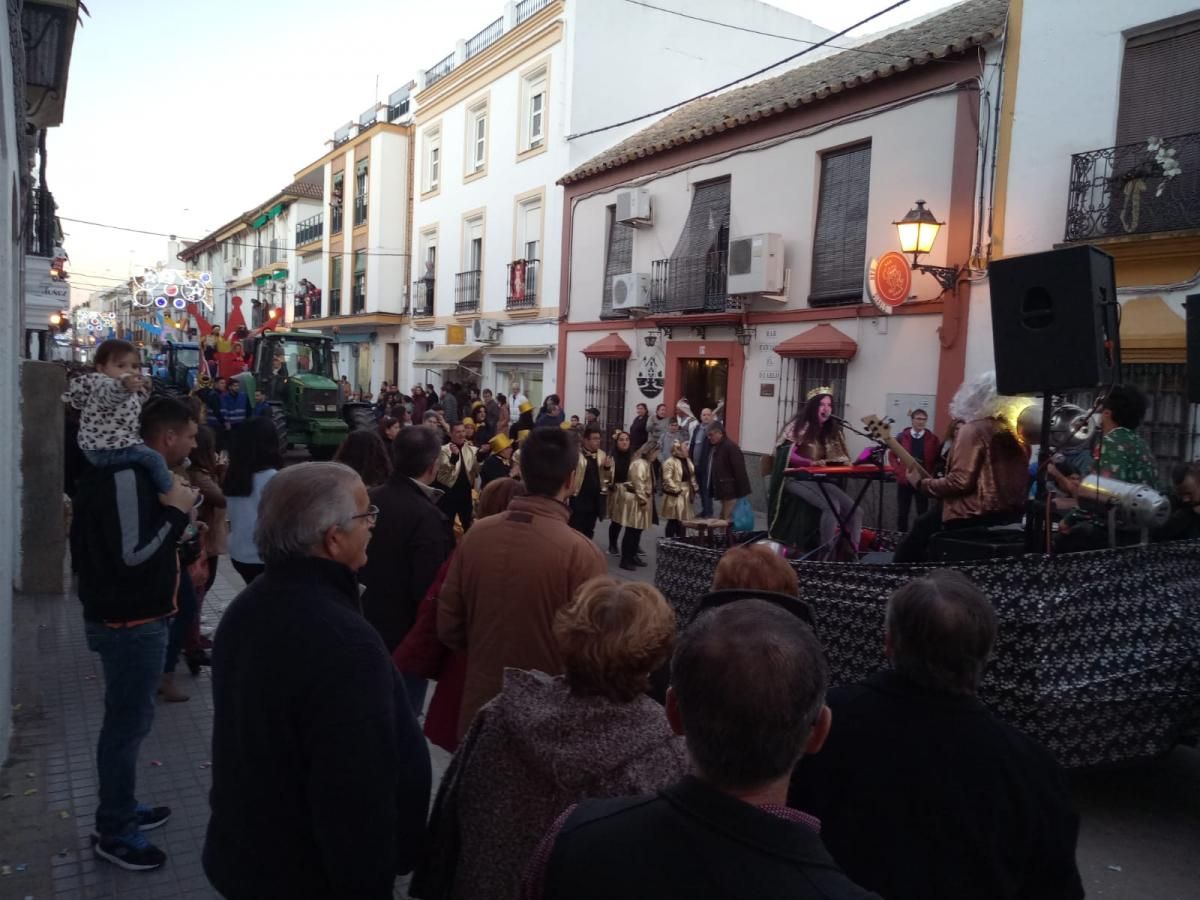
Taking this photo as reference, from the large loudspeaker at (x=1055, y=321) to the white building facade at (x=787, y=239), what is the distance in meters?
6.76

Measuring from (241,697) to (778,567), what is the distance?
1.67 m

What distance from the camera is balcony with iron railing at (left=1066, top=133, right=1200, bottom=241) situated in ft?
29.2

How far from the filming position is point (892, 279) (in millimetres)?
11656

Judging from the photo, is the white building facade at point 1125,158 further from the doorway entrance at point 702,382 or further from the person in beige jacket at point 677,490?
the doorway entrance at point 702,382

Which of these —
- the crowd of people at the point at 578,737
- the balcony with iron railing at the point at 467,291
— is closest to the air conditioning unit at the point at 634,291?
the balcony with iron railing at the point at 467,291

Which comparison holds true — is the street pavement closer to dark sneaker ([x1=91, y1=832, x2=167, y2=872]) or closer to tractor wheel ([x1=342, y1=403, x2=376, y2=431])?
dark sneaker ([x1=91, y1=832, x2=167, y2=872])

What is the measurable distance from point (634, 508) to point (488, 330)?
13812 mm

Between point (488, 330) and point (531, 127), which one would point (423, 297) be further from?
point (531, 127)

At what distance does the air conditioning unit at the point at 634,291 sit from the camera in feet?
54.9

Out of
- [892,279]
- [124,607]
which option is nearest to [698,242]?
[892,279]

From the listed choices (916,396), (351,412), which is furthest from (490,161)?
(916,396)

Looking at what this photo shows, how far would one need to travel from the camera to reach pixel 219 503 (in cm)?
527

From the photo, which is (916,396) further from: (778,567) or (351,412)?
(351,412)

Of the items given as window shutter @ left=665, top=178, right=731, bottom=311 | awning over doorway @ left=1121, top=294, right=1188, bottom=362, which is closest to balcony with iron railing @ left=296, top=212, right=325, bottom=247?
window shutter @ left=665, top=178, right=731, bottom=311
